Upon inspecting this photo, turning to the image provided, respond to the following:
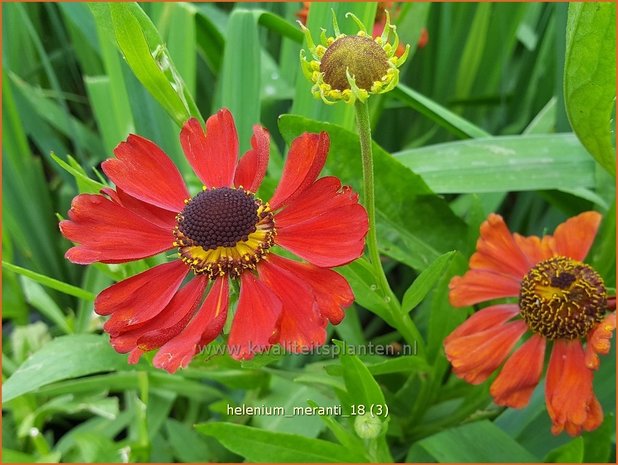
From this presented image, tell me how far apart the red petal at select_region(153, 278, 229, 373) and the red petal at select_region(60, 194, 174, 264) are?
0.05m

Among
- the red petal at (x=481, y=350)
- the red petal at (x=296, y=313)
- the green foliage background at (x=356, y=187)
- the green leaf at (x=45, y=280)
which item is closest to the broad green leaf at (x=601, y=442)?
the green foliage background at (x=356, y=187)

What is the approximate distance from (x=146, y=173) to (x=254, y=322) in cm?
13

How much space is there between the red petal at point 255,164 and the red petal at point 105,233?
7 centimetres

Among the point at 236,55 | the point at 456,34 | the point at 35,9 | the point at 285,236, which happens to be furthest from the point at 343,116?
the point at 35,9

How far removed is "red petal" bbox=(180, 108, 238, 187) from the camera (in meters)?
0.47

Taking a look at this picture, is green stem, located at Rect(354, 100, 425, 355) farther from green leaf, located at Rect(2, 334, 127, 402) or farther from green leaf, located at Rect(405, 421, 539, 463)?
green leaf, located at Rect(2, 334, 127, 402)

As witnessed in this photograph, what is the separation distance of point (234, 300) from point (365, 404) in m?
0.11

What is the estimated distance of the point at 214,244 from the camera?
17.6 inches

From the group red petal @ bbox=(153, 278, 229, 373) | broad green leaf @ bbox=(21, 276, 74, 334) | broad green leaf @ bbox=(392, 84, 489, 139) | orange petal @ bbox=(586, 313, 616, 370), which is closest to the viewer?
red petal @ bbox=(153, 278, 229, 373)

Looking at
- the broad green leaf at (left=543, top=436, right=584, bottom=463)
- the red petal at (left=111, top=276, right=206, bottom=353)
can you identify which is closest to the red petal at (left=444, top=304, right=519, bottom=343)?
the broad green leaf at (left=543, top=436, right=584, bottom=463)

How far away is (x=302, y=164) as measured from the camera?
437 millimetres

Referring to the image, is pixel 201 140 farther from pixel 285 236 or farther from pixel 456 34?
pixel 456 34

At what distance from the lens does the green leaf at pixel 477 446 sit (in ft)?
1.90

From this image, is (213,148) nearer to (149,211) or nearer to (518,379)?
(149,211)
